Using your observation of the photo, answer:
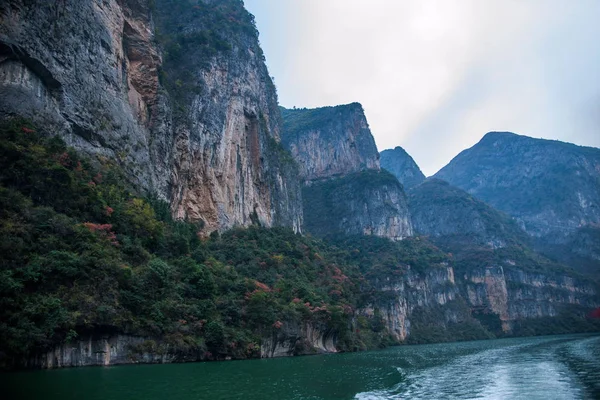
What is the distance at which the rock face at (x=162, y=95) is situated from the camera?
35.8 meters

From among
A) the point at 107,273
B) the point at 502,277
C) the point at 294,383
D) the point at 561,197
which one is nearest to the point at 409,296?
the point at 502,277

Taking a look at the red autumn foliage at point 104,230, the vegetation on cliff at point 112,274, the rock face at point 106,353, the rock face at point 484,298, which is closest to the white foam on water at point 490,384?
the vegetation on cliff at point 112,274

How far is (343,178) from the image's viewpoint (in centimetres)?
12962

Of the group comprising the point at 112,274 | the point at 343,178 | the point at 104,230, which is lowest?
the point at 112,274

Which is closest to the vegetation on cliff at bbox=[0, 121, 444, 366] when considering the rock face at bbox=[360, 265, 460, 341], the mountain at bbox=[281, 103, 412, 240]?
the rock face at bbox=[360, 265, 460, 341]

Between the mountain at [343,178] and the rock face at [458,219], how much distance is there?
24.5 m

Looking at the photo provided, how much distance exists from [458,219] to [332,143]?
47.1 metres

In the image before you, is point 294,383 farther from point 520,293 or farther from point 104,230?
point 520,293

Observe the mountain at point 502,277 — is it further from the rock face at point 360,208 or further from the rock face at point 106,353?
the rock face at point 106,353

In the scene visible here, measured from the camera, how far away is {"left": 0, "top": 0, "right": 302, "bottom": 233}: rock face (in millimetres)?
35750

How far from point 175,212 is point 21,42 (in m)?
23.3

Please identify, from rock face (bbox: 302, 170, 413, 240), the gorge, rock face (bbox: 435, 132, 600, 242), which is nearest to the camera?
the gorge

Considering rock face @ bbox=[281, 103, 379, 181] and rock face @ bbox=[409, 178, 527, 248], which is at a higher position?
rock face @ bbox=[281, 103, 379, 181]

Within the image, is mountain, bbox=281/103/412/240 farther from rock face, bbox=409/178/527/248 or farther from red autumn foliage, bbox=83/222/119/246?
red autumn foliage, bbox=83/222/119/246
